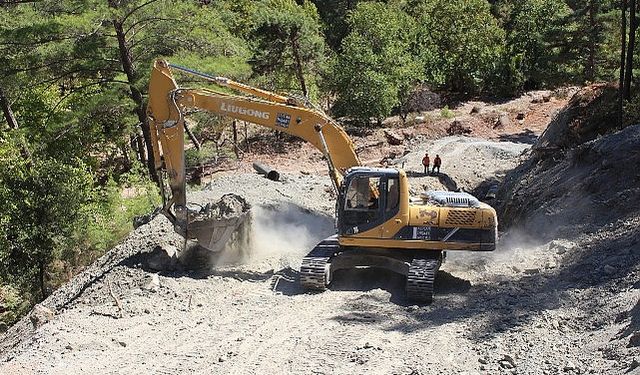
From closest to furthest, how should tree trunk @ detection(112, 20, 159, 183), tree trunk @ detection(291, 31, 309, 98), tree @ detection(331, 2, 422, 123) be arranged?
tree trunk @ detection(112, 20, 159, 183) → tree trunk @ detection(291, 31, 309, 98) → tree @ detection(331, 2, 422, 123)

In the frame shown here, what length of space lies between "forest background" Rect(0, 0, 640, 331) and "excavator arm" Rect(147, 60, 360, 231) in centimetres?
529

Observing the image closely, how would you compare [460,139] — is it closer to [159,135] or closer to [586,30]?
[586,30]

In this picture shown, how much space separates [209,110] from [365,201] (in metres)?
3.47

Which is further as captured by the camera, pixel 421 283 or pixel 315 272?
pixel 315 272

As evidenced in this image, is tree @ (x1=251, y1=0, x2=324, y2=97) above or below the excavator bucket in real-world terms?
above

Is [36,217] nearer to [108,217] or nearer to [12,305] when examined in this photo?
[12,305]

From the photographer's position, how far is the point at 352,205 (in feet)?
42.2

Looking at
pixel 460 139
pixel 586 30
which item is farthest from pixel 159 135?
pixel 586 30

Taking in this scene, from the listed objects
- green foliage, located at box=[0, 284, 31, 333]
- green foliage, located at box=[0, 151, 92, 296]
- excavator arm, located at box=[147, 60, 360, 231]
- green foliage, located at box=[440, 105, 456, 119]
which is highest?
excavator arm, located at box=[147, 60, 360, 231]

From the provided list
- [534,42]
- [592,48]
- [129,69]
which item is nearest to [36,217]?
[129,69]

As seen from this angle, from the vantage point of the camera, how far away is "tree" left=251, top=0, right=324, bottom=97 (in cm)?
3203

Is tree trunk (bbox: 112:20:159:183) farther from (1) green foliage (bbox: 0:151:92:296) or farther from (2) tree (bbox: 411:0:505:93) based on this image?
(2) tree (bbox: 411:0:505:93)

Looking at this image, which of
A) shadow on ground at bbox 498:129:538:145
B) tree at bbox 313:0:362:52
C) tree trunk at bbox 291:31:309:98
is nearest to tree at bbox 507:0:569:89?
shadow on ground at bbox 498:129:538:145

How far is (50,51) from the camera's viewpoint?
19609 mm
